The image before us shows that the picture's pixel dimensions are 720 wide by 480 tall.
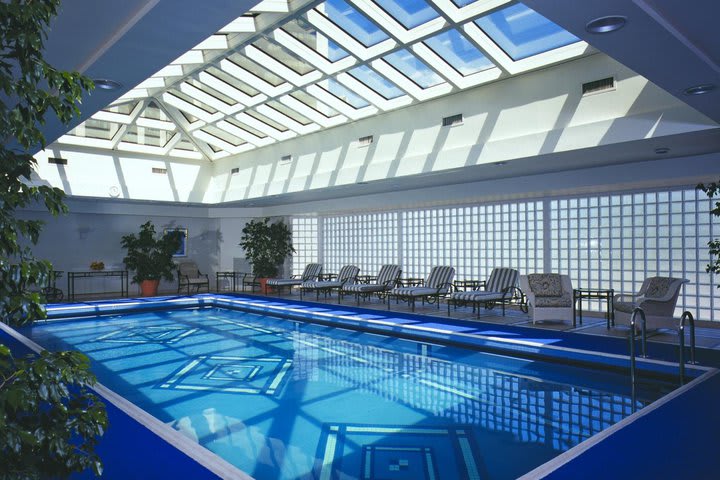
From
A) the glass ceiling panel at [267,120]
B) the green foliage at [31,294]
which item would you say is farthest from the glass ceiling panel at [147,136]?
the green foliage at [31,294]

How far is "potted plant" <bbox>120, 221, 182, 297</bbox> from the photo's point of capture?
17266mm

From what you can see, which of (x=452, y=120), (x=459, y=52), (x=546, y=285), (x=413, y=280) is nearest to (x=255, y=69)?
(x=452, y=120)

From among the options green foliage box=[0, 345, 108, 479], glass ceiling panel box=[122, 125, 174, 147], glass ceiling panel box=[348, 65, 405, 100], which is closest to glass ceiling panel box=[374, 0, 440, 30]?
glass ceiling panel box=[348, 65, 405, 100]

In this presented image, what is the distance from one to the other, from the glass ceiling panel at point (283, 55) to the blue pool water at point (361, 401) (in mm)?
5625

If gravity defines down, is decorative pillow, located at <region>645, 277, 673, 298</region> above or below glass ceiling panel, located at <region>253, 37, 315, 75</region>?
below

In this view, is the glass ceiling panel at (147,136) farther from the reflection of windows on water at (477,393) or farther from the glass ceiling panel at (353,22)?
the reflection of windows on water at (477,393)

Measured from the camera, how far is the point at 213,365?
809 centimetres

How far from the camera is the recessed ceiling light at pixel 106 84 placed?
5.91m

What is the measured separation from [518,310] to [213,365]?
754 centimetres

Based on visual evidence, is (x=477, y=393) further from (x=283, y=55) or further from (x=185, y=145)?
(x=185, y=145)

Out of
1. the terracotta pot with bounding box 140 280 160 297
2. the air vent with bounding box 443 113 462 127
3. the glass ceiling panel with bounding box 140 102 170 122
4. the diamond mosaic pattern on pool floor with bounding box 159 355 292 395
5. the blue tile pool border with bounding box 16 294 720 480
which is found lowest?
the diamond mosaic pattern on pool floor with bounding box 159 355 292 395

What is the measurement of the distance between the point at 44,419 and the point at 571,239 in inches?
475

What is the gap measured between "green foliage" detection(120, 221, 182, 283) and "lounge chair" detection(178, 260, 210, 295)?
2.04ft

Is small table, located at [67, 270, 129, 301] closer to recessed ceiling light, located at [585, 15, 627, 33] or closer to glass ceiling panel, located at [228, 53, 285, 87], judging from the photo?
glass ceiling panel, located at [228, 53, 285, 87]
